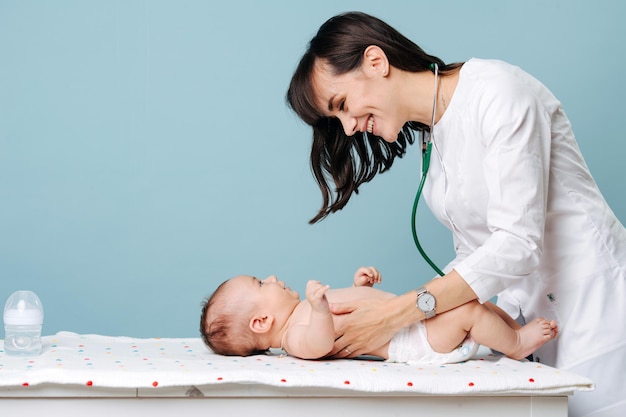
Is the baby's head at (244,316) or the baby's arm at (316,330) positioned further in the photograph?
the baby's head at (244,316)

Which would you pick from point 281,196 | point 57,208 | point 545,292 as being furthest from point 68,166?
point 545,292

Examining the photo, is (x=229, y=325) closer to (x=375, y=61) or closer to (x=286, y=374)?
(x=286, y=374)

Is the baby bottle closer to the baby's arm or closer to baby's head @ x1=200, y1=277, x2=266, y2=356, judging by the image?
baby's head @ x1=200, y1=277, x2=266, y2=356

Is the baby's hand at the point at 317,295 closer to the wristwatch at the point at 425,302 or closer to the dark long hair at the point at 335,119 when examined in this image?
the wristwatch at the point at 425,302

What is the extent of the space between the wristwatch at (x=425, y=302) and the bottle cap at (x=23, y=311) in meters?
0.84

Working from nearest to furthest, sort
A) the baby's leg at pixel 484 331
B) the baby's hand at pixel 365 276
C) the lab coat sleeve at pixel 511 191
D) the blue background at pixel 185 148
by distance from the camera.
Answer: the lab coat sleeve at pixel 511 191, the baby's leg at pixel 484 331, the baby's hand at pixel 365 276, the blue background at pixel 185 148

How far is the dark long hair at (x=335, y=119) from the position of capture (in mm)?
1912

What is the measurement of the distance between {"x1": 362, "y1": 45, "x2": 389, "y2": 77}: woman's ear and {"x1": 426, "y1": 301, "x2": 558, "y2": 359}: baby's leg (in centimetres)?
57

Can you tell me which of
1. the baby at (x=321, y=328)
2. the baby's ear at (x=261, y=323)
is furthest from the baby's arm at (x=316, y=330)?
the baby's ear at (x=261, y=323)

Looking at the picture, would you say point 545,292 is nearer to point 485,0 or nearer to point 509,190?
point 509,190

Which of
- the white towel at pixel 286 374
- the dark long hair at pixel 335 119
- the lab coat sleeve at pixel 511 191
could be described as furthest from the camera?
the dark long hair at pixel 335 119

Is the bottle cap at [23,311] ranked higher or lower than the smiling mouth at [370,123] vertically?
lower

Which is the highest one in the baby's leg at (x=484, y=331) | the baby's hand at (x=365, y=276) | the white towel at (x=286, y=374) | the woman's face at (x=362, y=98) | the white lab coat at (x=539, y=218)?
the woman's face at (x=362, y=98)

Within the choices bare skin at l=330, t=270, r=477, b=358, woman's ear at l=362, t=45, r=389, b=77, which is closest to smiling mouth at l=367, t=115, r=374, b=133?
woman's ear at l=362, t=45, r=389, b=77
